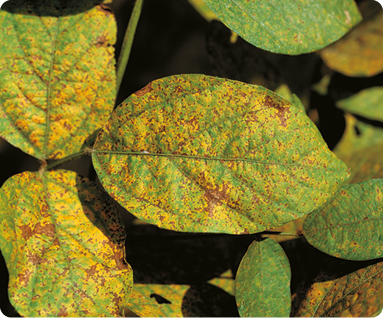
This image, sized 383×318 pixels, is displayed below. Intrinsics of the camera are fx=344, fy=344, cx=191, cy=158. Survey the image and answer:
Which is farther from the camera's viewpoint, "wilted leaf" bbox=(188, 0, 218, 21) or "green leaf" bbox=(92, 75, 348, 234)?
"wilted leaf" bbox=(188, 0, 218, 21)

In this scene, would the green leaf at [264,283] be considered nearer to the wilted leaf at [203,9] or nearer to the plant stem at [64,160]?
the plant stem at [64,160]

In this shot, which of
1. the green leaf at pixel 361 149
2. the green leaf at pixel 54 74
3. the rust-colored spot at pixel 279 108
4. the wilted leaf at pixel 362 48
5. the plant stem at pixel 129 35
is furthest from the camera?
the wilted leaf at pixel 362 48

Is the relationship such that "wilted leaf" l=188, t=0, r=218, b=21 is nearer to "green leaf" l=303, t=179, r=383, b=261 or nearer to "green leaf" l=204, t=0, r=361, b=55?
"green leaf" l=204, t=0, r=361, b=55

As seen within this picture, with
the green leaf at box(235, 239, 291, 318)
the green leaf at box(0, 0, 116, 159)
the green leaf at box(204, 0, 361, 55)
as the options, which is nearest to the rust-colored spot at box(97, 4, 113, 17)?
the green leaf at box(0, 0, 116, 159)

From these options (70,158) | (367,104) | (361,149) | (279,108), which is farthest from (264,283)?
(367,104)

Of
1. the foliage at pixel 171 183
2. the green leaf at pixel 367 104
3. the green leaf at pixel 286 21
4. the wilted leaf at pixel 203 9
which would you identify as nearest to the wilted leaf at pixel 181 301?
the foliage at pixel 171 183

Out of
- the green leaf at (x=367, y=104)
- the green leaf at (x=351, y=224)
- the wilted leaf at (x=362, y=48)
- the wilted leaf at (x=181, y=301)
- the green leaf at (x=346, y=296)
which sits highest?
the wilted leaf at (x=362, y=48)

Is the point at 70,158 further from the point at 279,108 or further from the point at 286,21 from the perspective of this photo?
the point at 286,21
